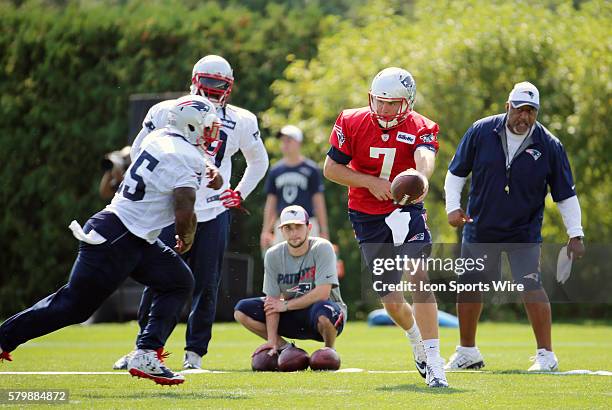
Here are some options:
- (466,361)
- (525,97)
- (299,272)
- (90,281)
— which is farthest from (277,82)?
(90,281)

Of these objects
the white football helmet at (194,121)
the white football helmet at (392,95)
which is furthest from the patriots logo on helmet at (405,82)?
the white football helmet at (194,121)

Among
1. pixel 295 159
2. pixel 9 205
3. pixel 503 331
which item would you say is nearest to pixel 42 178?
pixel 9 205

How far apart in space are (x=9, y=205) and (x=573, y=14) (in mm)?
8140

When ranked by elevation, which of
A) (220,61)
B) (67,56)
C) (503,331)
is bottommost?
(503,331)

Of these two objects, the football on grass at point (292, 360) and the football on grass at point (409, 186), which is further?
the football on grass at point (292, 360)

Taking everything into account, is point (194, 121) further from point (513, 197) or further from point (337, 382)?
point (513, 197)

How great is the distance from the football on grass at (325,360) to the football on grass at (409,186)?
1.61 metres

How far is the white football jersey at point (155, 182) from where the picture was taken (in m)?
6.64

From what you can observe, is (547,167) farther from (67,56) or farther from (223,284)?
(67,56)

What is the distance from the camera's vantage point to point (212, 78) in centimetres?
815

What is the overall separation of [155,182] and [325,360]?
2.18 m

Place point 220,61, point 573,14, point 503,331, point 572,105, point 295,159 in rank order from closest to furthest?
1. point 220,61
2. point 295,159
3. point 503,331
4. point 572,105
5. point 573,14

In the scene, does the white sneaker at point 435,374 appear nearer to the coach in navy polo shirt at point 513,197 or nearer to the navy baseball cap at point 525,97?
the coach in navy polo shirt at point 513,197

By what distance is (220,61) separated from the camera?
8211 millimetres
